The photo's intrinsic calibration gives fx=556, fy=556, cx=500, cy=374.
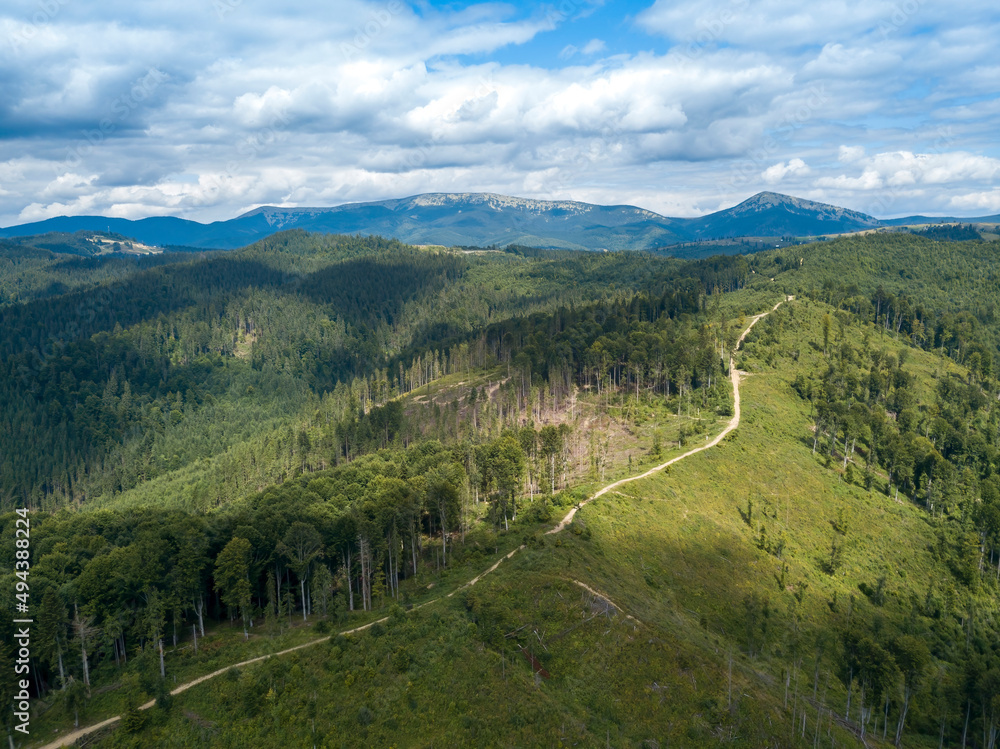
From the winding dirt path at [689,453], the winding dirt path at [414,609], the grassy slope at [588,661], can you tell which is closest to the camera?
the winding dirt path at [414,609]

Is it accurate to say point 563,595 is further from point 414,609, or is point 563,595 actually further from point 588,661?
point 414,609

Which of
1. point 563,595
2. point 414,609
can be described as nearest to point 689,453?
point 563,595

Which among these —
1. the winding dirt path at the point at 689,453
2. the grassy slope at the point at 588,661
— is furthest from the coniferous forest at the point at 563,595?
the winding dirt path at the point at 689,453

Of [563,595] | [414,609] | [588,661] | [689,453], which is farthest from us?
[689,453]

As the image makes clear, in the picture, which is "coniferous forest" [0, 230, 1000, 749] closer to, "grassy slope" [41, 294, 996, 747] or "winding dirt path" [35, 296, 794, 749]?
"grassy slope" [41, 294, 996, 747]

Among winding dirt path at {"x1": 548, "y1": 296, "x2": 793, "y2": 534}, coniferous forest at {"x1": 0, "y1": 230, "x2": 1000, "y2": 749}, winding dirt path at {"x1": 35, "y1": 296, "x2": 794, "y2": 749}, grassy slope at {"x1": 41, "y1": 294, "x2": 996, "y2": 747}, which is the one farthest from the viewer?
winding dirt path at {"x1": 548, "y1": 296, "x2": 793, "y2": 534}

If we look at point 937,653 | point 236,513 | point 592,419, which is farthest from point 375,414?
point 937,653

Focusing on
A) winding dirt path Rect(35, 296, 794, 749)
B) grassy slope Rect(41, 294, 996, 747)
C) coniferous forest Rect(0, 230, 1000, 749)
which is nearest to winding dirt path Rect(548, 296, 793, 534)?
winding dirt path Rect(35, 296, 794, 749)

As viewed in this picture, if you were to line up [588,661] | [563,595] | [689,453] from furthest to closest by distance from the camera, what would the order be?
[689,453] < [563,595] < [588,661]

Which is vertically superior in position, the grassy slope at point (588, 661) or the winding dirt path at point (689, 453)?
the winding dirt path at point (689, 453)

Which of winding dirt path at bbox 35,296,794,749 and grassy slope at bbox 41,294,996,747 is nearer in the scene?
winding dirt path at bbox 35,296,794,749

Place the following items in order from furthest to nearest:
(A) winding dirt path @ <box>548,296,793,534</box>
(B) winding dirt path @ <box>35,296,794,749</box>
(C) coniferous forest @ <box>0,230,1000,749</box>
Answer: (A) winding dirt path @ <box>548,296,793,534</box>, (C) coniferous forest @ <box>0,230,1000,749</box>, (B) winding dirt path @ <box>35,296,794,749</box>

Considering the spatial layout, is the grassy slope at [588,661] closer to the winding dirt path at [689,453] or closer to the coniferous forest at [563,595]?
the coniferous forest at [563,595]
